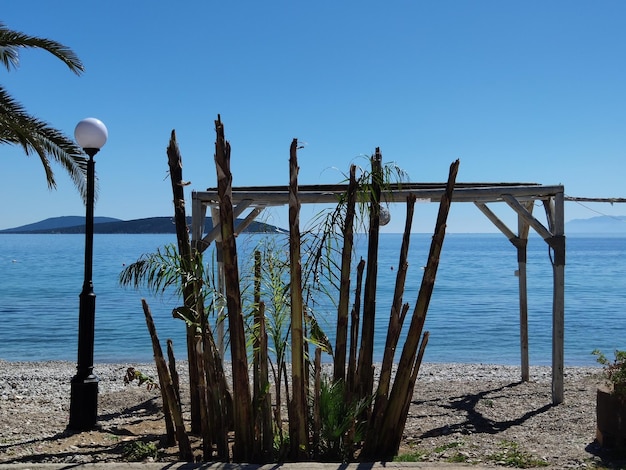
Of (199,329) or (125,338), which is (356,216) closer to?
(199,329)

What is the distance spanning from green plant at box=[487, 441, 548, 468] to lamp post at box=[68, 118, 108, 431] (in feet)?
12.0

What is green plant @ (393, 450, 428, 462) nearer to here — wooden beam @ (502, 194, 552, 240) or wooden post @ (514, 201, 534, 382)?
wooden beam @ (502, 194, 552, 240)

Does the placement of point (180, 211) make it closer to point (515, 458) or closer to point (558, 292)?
point (515, 458)

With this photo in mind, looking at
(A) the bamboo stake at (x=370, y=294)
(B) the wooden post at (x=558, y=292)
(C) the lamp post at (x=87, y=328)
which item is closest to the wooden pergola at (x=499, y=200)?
(B) the wooden post at (x=558, y=292)

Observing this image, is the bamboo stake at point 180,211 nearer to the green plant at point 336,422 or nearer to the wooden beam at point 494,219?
the green plant at point 336,422

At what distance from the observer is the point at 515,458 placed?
18.0 feet

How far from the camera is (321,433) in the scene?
18.3ft

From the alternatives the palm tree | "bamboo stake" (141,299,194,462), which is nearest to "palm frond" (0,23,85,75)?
the palm tree

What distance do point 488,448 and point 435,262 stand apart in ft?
5.43

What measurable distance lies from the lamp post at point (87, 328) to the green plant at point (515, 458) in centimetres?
365

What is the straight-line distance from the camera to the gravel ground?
5.77 metres

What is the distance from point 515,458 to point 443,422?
1866 mm

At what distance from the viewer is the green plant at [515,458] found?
5.31 m

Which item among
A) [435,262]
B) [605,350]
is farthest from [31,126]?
[605,350]
